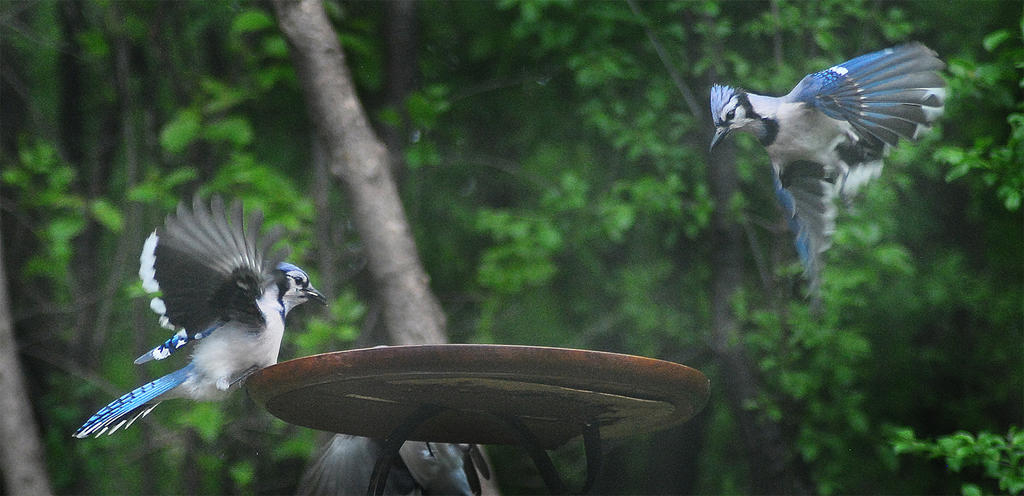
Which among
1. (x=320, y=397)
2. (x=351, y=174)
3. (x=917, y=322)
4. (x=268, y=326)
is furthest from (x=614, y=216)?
(x=320, y=397)

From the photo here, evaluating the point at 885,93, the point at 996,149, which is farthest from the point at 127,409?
the point at 996,149

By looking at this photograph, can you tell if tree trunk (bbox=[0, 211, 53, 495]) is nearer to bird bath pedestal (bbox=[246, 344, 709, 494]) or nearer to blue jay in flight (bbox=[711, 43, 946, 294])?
bird bath pedestal (bbox=[246, 344, 709, 494])

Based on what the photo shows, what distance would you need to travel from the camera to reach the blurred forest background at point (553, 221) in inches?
194

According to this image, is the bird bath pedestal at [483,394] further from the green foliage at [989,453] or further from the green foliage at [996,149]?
the green foliage at [996,149]

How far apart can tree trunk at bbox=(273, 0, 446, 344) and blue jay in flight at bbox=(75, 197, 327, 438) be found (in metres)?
1.15

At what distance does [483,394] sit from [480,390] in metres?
0.04

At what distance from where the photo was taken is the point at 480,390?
216cm

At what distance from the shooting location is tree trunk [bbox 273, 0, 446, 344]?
404 cm

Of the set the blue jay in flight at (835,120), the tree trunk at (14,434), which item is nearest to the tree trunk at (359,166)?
the tree trunk at (14,434)

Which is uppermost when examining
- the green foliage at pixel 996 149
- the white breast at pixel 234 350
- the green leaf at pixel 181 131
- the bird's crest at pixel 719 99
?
the bird's crest at pixel 719 99

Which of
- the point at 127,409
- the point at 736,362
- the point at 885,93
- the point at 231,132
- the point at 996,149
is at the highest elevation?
the point at 885,93

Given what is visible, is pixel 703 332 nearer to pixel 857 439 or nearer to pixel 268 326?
pixel 857 439

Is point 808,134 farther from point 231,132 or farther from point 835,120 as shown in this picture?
point 231,132

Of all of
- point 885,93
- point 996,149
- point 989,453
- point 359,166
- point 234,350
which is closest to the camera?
point 885,93
